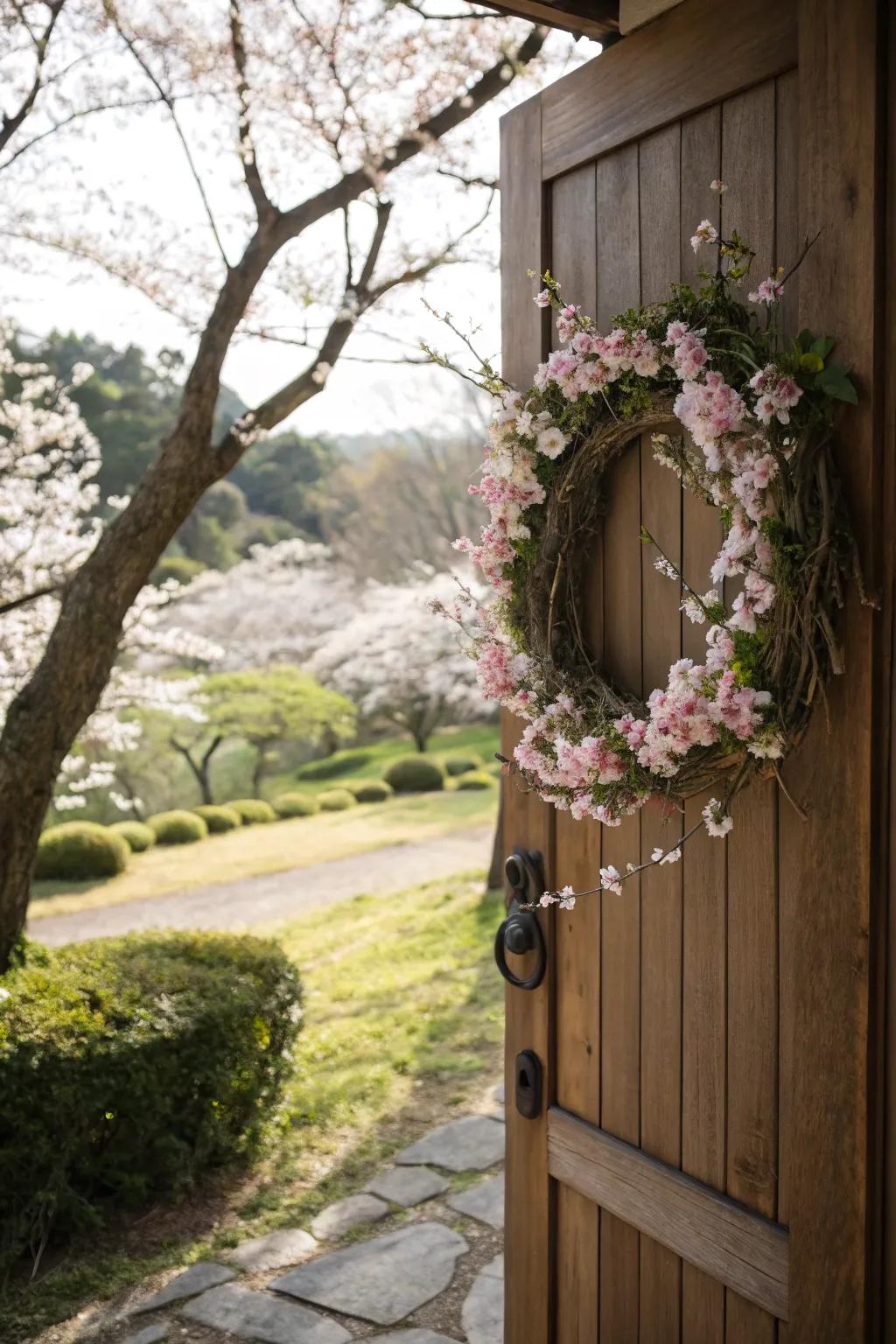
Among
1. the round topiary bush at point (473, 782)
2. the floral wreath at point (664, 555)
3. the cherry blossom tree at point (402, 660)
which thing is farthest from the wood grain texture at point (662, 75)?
the round topiary bush at point (473, 782)

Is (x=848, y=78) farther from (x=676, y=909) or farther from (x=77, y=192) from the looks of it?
(x=77, y=192)

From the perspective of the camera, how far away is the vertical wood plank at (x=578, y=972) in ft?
5.82

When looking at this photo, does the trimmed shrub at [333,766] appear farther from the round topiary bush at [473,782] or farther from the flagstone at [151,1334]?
the flagstone at [151,1334]

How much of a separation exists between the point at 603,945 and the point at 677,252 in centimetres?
107

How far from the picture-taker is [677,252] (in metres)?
1.57

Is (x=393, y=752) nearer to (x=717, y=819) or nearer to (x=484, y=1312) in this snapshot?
(x=484, y=1312)

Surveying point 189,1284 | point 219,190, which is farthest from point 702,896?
point 219,190

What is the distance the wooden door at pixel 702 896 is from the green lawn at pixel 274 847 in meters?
6.80

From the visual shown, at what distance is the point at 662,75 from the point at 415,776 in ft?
40.2

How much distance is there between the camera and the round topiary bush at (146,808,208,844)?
35.6 ft

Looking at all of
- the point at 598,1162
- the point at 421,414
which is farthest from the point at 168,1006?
the point at 421,414

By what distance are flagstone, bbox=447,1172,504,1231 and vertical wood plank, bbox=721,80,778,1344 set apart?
73.5 inches

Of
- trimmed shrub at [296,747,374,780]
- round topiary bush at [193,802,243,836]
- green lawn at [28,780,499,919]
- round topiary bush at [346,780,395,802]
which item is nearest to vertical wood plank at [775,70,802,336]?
green lawn at [28,780,499,919]

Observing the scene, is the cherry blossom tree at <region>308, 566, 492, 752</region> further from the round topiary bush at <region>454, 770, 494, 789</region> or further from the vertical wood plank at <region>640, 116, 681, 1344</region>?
the vertical wood plank at <region>640, 116, 681, 1344</region>
